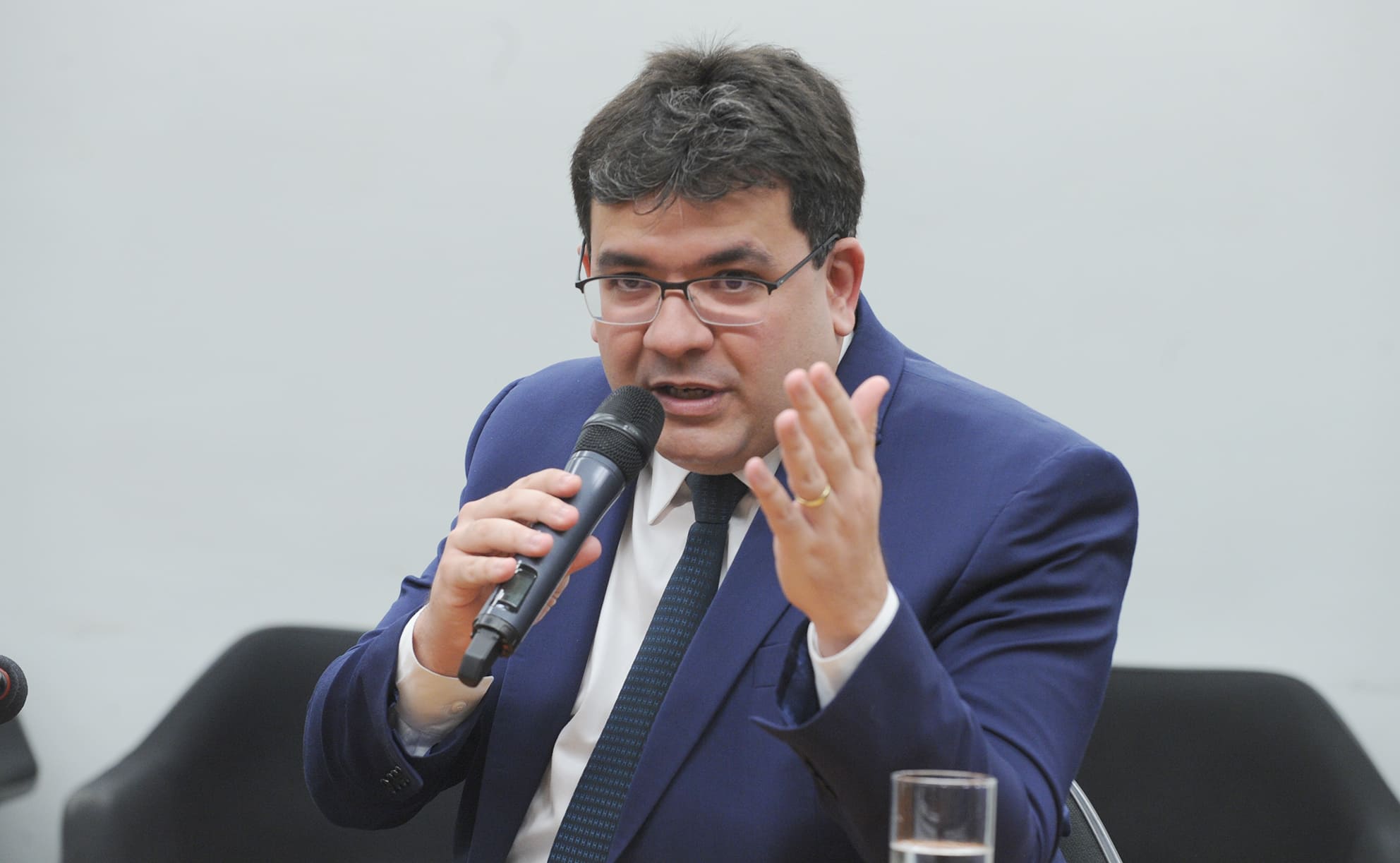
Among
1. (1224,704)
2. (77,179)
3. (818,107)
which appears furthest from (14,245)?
(1224,704)

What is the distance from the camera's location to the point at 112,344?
3131 mm

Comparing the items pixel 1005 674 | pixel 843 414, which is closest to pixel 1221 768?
pixel 1005 674

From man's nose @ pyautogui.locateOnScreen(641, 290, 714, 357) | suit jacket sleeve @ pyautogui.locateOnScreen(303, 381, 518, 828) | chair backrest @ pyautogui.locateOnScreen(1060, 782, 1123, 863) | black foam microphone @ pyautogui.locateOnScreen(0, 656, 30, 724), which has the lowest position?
A: chair backrest @ pyautogui.locateOnScreen(1060, 782, 1123, 863)

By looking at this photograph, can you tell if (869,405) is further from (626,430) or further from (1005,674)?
(1005,674)

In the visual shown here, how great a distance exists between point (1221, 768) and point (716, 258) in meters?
1.63

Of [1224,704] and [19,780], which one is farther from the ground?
[1224,704]

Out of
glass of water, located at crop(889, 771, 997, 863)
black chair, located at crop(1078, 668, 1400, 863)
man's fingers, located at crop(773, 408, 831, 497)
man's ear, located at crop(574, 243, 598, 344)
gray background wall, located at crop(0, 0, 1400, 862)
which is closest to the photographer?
glass of water, located at crop(889, 771, 997, 863)

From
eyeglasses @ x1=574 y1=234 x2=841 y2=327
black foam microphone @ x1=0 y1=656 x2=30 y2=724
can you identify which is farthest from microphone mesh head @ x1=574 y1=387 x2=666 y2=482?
black foam microphone @ x1=0 y1=656 x2=30 y2=724

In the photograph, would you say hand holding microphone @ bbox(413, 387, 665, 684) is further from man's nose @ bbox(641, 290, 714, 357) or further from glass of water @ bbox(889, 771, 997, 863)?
glass of water @ bbox(889, 771, 997, 863)

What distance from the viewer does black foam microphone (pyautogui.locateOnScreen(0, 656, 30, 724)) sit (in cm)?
143

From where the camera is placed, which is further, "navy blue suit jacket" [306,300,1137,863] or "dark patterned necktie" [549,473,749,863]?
"dark patterned necktie" [549,473,749,863]

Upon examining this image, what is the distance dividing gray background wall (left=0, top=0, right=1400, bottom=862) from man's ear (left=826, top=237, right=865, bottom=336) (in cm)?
117

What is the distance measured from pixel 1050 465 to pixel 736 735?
0.47 m

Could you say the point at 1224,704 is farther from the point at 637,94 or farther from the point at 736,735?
the point at 637,94
